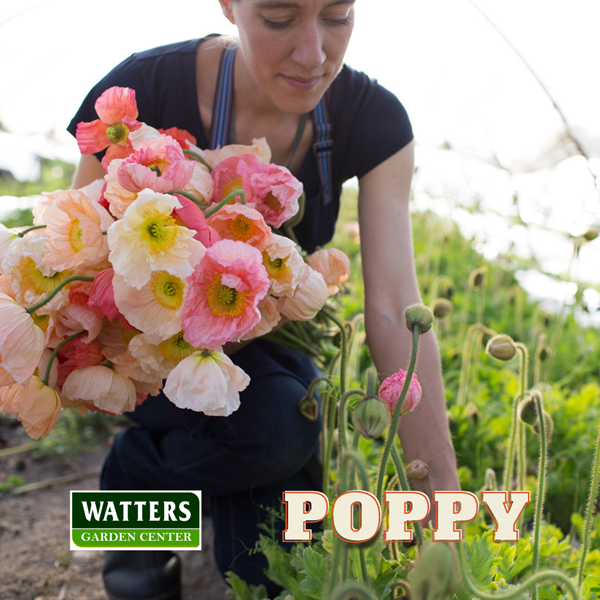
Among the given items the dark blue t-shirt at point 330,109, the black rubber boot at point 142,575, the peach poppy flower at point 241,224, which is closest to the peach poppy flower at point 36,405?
the peach poppy flower at point 241,224

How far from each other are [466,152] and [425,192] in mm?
417

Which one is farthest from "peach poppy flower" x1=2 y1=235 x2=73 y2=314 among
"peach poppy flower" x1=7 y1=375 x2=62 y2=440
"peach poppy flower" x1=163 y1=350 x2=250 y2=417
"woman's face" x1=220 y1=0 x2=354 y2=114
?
"woman's face" x1=220 y1=0 x2=354 y2=114

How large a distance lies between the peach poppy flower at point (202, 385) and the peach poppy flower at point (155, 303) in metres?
0.05

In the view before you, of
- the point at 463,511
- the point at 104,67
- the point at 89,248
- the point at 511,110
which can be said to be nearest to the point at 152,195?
the point at 89,248

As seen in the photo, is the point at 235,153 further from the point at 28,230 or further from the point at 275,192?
the point at 28,230

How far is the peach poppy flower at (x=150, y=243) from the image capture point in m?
0.65

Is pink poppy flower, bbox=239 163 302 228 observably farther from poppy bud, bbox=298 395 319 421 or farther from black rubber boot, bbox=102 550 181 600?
black rubber boot, bbox=102 550 181 600

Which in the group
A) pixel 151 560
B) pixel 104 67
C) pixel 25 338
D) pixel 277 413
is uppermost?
pixel 104 67

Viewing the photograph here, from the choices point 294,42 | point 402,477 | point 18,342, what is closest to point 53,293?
point 18,342

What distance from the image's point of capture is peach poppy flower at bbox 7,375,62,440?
29.4 inches

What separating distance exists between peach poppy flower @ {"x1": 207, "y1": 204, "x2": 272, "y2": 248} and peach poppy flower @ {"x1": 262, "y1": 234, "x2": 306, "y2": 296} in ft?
0.05

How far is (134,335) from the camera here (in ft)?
2.60

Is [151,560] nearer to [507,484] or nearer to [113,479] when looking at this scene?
[113,479]

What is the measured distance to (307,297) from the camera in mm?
800
